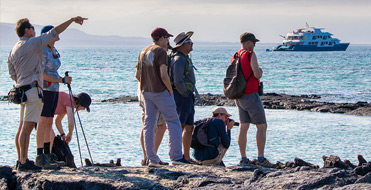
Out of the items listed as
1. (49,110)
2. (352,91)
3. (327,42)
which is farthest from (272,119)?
(327,42)

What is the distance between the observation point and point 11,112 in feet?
59.2

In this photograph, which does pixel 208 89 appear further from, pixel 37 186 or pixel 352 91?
Answer: pixel 37 186

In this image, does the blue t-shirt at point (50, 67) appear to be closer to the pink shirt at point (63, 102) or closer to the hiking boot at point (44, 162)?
the pink shirt at point (63, 102)

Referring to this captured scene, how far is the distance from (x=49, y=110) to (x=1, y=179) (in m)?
0.96

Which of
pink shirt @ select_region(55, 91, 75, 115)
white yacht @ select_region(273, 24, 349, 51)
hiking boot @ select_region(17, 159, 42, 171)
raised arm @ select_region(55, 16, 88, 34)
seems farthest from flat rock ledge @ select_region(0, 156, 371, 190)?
white yacht @ select_region(273, 24, 349, 51)

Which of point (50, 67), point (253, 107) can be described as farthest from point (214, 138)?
point (50, 67)

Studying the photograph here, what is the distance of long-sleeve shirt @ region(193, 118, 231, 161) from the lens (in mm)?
7848

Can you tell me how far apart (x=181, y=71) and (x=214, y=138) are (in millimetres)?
936

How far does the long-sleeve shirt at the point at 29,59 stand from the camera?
645cm

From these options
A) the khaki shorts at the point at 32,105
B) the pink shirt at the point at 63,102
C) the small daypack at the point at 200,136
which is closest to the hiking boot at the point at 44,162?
the khaki shorts at the point at 32,105

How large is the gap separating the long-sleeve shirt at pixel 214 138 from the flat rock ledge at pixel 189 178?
682mm

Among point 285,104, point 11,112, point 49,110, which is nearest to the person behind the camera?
point 49,110

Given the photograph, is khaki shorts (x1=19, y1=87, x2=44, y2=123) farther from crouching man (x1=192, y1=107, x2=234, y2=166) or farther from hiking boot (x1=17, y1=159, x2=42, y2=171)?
crouching man (x1=192, y1=107, x2=234, y2=166)

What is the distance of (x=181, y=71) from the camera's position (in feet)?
24.8
